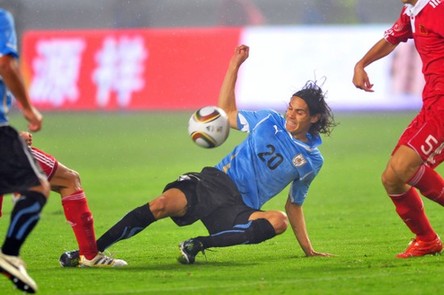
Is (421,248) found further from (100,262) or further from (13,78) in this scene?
(13,78)

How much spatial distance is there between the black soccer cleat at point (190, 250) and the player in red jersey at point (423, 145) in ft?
5.04

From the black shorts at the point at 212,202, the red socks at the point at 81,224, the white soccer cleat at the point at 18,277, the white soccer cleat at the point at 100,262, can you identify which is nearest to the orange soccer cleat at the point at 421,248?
the black shorts at the point at 212,202

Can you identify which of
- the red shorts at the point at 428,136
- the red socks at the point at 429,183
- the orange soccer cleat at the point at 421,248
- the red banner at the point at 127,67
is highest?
the red shorts at the point at 428,136

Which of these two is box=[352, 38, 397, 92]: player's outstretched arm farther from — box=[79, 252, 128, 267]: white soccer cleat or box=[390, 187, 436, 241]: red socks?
box=[79, 252, 128, 267]: white soccer cleat

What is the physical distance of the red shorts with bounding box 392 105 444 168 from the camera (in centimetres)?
898

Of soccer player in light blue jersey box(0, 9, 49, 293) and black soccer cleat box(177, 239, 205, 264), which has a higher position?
soccer player in light blue jersey box(0, 9, 49, 293)

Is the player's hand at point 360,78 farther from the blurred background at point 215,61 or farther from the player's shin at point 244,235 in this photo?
the blurred background at point 215,61

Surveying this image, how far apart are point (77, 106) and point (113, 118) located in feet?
3.68

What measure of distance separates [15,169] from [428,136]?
3258 mm

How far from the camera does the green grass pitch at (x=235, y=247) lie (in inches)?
318

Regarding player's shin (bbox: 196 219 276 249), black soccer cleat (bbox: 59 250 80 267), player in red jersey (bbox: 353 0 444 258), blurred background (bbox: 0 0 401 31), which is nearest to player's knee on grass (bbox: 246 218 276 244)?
player's shin (bbox: 196 219 276 249)

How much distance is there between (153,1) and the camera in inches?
1267

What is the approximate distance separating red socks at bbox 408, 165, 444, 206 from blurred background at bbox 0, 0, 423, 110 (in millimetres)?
14074

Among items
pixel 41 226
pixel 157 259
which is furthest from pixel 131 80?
pixel 157 259
